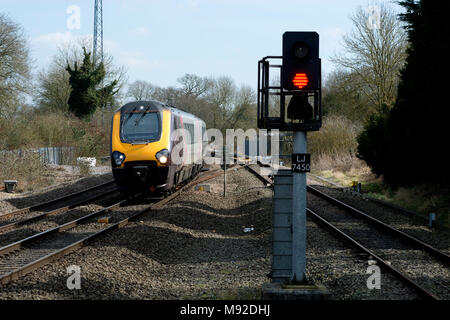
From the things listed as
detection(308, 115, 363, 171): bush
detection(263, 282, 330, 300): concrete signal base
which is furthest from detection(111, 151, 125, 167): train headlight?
detection(308, 115, 363, 171): bush

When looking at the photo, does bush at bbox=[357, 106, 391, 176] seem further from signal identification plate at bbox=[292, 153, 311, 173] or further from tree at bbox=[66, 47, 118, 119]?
tree at bbox=[66, 47, 118, 119]

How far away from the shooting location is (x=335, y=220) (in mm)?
12227

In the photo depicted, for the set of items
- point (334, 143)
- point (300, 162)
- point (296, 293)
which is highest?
point (334, 143)

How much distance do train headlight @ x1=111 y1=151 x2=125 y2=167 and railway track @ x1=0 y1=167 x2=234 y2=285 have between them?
4.14ft

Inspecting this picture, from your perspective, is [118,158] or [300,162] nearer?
[300,162]

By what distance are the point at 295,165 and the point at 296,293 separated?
1492 mm

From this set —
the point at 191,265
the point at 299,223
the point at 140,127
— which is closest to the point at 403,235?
the point at 191,265

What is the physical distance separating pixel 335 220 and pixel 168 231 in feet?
15.5

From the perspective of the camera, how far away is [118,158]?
45.1 feet

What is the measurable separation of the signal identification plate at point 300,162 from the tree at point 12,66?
28.6m

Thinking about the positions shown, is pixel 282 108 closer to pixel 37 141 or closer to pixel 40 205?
pixel 40 205

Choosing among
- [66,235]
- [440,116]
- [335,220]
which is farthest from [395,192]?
[66,235]

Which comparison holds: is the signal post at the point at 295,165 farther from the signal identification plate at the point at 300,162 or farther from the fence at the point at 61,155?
the fence at the point at 61,155

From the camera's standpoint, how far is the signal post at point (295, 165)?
5379mm
